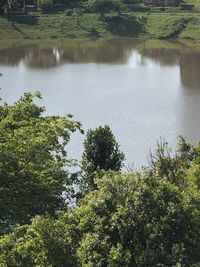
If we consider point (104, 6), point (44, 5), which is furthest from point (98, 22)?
point (44, 5)

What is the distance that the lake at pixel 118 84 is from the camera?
131ft

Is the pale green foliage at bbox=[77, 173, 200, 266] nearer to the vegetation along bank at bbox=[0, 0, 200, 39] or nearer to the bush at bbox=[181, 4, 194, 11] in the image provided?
the vegetation along bank at bbox=[0, 0, 200, 39]

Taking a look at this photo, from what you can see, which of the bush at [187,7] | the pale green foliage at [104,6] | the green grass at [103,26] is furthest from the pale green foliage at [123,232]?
the bush at [187,7]

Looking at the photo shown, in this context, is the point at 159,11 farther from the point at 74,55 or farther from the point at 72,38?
the point at 74,55

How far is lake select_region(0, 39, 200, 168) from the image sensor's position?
131 feet

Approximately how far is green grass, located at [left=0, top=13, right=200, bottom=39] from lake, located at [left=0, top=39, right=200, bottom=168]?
3213 millimetres

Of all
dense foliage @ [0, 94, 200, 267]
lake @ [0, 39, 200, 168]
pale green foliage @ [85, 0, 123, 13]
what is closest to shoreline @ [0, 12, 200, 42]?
pale green foliage @ [85, 0, 123, 13]

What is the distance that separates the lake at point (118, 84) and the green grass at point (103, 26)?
10.5ft

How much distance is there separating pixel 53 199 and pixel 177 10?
8268cm

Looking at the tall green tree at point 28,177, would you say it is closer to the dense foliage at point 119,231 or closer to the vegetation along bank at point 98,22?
the dense foliage at point 119,231

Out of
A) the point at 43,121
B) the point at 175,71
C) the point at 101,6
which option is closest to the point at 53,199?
the point at 43,121

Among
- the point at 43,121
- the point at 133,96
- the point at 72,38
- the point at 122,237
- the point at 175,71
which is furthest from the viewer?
the point at 72,38

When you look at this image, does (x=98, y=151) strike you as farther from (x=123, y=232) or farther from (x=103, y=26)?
(x=103, y=26)

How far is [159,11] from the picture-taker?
316 ft
